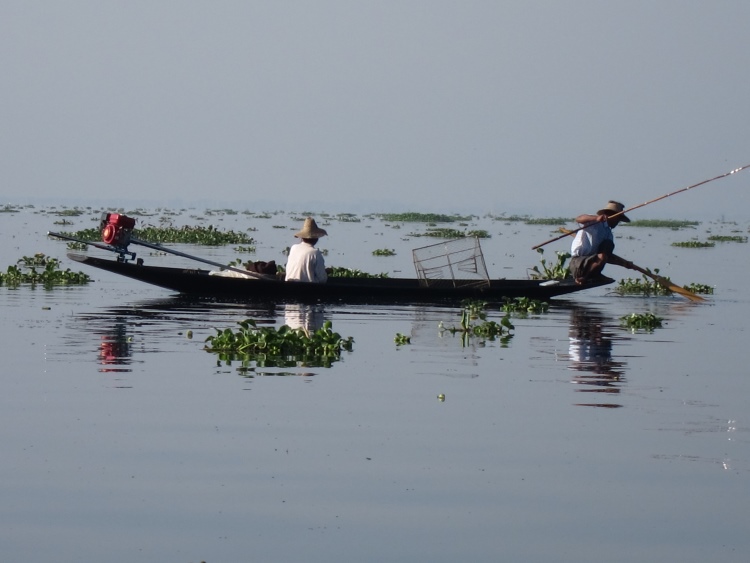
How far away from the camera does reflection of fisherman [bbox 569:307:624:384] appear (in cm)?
1332

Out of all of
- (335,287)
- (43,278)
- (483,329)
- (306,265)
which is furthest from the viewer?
(43,278)

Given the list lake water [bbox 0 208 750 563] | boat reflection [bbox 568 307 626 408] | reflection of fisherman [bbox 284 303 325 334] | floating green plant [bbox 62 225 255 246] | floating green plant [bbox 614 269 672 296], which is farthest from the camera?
floating green plant [bbox 62 225 255 246]

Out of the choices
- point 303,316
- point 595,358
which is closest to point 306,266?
point 303,316

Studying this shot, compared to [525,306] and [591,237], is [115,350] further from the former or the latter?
[591,237]

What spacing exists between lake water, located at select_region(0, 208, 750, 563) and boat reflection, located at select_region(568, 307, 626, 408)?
2.5 inches

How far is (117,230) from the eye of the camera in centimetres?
1973

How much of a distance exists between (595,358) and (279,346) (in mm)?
3705

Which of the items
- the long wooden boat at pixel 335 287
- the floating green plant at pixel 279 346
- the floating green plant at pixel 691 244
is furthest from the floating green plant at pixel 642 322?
the floating green plant at pixel 691 244

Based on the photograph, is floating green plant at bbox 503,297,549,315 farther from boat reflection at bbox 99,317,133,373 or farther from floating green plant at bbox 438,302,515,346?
boat reflection at bbox 99,317,133,373

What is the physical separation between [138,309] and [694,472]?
12207 mm

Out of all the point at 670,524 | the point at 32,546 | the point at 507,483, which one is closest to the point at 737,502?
the point at 670,524

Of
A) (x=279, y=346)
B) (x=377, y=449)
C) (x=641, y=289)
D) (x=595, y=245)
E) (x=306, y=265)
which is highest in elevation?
(x=595, y=245)

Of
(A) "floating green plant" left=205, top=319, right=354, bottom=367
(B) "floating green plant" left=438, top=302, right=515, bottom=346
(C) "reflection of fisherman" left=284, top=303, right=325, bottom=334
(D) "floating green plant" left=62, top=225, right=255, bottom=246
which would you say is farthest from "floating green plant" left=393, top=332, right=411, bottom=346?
(D) "floating green plant" left=62, top=225, right=255, bottom=246

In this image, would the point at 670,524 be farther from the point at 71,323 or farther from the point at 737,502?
the point at 71,323
